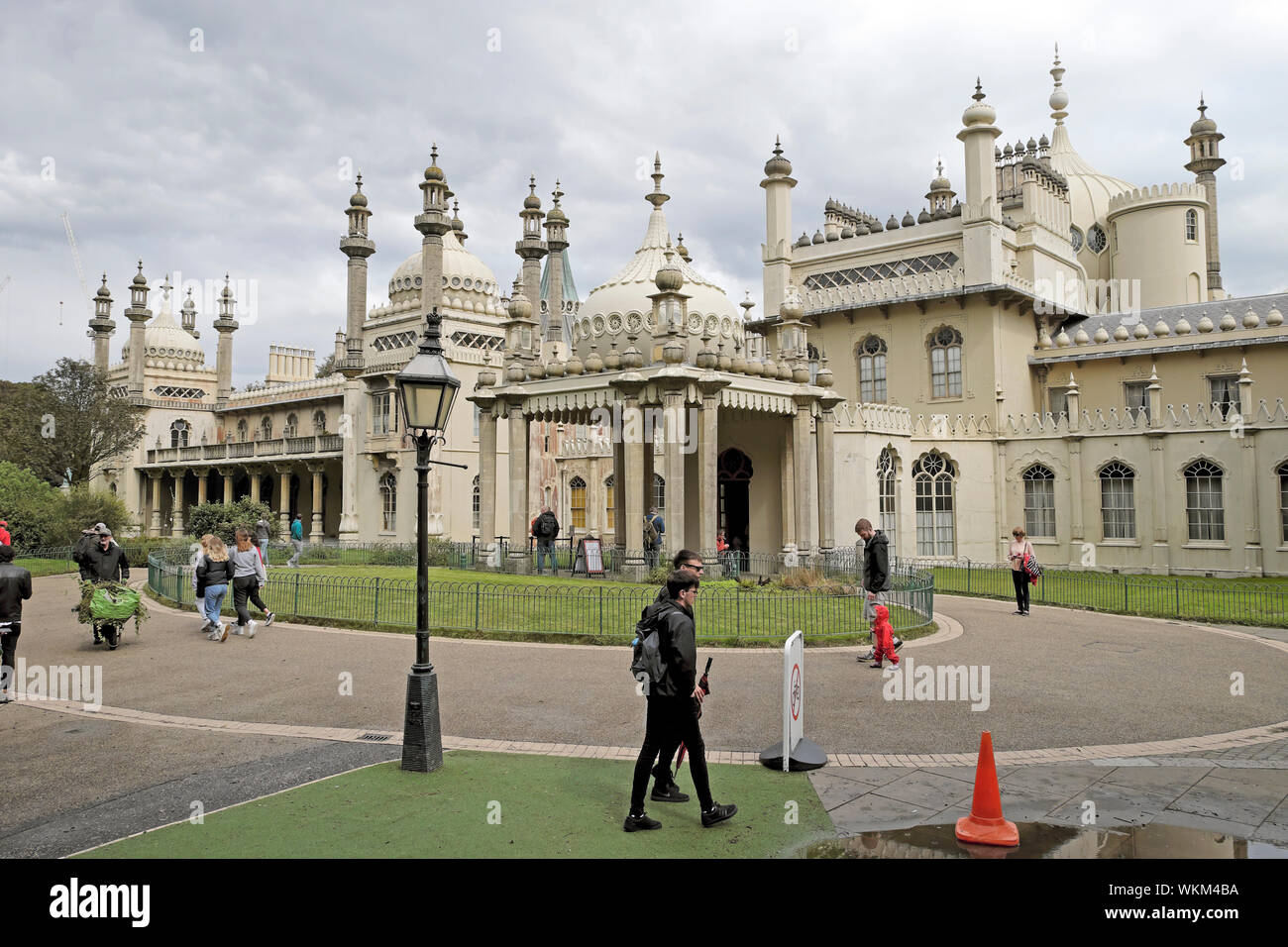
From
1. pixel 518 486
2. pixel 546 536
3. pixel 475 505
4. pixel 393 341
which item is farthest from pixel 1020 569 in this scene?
pixel 393 341

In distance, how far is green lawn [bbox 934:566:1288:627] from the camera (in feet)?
52.6

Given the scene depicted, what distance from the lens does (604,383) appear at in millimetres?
20328

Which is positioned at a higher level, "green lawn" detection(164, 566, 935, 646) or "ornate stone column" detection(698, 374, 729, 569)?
"ornate stone column" detection(698, 374, 729, 569)

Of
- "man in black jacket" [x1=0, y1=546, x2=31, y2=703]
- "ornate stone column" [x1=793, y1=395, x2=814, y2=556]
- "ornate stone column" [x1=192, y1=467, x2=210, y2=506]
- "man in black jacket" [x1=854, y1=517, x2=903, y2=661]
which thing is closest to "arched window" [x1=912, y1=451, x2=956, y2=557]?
"ornate stone column" [x1=793, y1=395, x2=814, y2=556]

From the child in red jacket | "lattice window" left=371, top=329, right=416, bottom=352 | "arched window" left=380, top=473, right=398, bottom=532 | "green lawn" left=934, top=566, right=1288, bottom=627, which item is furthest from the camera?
"lattice window" left=371, top=329, right=416, bottom=352

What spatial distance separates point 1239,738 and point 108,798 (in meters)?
9.83

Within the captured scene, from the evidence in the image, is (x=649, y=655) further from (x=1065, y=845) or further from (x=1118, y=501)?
(x=1118, y=501)

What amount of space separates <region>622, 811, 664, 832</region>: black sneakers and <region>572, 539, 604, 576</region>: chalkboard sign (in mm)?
14624

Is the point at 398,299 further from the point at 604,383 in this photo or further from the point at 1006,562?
the point at 1006,562

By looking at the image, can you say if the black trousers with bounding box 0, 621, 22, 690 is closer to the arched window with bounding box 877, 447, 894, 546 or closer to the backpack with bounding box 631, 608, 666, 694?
the backpack with bounding box 631, 608, 666, 694

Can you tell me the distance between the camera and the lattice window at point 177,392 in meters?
53.4

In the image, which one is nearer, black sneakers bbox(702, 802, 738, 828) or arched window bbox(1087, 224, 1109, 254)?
black sneakers bbox(702, 802, 738, 828)

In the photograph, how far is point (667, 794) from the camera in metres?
5.90
